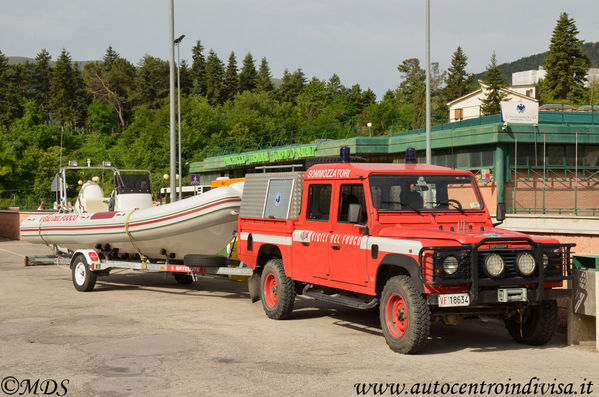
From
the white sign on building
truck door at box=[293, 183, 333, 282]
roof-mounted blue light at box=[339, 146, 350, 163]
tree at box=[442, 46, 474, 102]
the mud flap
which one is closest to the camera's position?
truck door at box=[293, 183, 333, 282]

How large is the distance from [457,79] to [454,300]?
371 ft

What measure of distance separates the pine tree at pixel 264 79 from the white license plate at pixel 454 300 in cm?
13790

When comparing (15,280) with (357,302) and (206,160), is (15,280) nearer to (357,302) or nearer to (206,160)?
(357,302)

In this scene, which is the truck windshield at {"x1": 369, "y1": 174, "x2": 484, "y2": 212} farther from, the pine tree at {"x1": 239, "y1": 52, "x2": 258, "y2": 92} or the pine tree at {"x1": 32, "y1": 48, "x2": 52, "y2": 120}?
the pine tree at {"x1": 32, "y1": 48, "x2": 52, "y2": 120}

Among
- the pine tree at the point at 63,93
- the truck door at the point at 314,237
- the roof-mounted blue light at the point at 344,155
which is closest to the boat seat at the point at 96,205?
the truck door at the point at 314,237

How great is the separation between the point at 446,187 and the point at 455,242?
1.93 metres

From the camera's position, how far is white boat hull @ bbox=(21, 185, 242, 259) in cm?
1480

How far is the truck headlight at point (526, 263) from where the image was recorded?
9.43 m

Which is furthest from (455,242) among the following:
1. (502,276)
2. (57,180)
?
(57,180)

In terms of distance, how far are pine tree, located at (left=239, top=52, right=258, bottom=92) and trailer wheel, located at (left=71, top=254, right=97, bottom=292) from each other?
13821cm

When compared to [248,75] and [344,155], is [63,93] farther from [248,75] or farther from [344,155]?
[344,155]

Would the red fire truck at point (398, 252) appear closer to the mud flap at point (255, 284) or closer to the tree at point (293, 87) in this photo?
the mud flap at point (255, 284)

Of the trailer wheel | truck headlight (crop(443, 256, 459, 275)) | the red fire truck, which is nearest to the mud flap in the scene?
the red fire truck

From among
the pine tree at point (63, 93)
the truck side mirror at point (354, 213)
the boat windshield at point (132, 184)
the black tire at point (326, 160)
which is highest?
the pine tree at point (63, 93)
